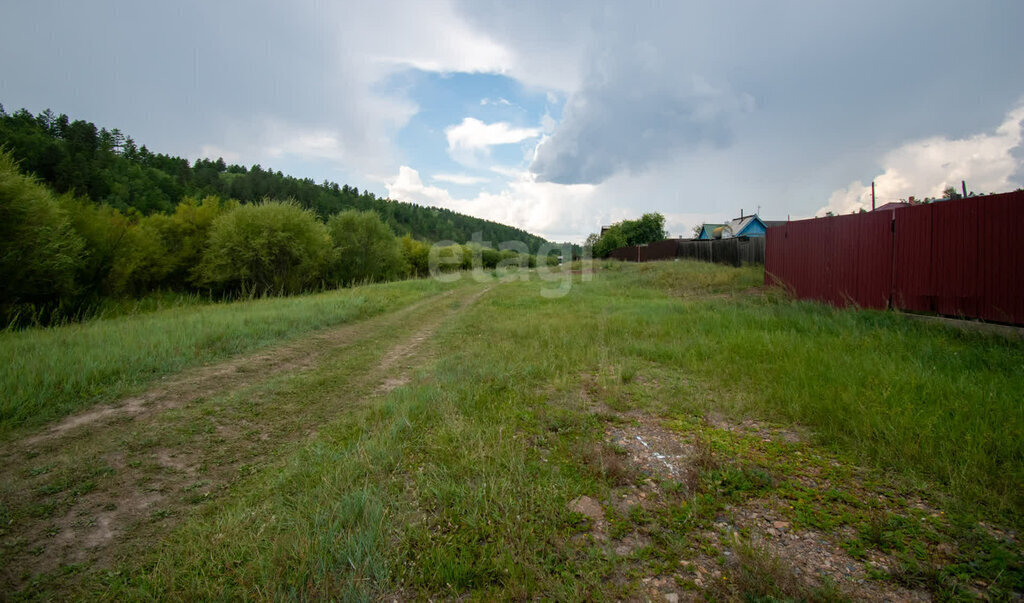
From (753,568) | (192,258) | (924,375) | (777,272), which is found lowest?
(753,568)

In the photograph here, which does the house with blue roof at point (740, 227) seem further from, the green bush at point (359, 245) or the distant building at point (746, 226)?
the green bush at point (359, 245)

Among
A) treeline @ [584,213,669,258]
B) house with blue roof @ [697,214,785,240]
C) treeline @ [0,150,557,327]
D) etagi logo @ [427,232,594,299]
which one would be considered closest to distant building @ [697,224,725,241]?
house with blue roof @ [697,214,785,240]

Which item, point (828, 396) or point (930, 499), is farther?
point (828, 396)

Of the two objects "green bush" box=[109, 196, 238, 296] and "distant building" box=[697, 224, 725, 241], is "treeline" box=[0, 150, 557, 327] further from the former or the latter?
"distant building" box=[697, 224, 725, 241]

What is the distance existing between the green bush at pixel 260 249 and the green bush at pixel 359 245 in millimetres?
8279

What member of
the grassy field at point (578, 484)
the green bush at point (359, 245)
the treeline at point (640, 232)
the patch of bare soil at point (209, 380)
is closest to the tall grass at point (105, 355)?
the grassy field at point (578, 484)

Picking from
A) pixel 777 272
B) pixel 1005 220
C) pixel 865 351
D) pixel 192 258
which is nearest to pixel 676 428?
pixel 865 351

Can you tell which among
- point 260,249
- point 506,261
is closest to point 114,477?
point 260,249

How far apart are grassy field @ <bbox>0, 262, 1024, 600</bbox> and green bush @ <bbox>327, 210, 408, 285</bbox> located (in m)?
26.6

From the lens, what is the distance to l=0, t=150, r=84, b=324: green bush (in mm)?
9539

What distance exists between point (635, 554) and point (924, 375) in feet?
14.7

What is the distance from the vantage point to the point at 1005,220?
5.79 meters

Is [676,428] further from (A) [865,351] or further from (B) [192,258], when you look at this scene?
(B) [192,258]

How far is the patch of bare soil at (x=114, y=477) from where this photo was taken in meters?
2.25
